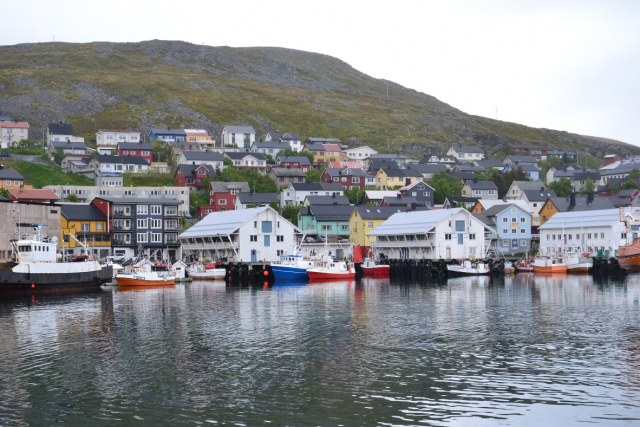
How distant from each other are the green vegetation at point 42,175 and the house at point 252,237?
155ft

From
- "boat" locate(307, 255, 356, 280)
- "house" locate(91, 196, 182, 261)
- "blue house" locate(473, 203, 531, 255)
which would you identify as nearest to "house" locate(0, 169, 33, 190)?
"house" locate(91, 196, 182, 261)

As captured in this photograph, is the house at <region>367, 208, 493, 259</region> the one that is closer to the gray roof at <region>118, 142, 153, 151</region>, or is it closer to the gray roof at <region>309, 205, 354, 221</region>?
the gray roof at <region>309, 205, 354, 221</region>

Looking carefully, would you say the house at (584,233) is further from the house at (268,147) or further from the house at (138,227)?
the house at (268,147)

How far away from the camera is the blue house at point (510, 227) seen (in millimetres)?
128875

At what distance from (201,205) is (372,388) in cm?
11651

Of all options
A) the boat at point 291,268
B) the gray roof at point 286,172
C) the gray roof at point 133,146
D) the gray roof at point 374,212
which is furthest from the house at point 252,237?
the gray roof at point 133,146

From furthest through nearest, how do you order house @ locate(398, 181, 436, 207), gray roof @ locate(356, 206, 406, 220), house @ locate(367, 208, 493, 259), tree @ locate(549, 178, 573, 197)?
1. tree @ locate(549, 178, 573, 197)
2. house @ locate(398, 181, 436, 207)
3. gray roof @ locate(356, 206, 406, 220)
4. house @ locate(367, 208, 493, 259)

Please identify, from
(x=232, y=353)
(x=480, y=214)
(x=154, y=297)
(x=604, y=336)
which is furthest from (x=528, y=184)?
(x=232, y=353)

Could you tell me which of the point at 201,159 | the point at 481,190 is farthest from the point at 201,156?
the point at 481,190

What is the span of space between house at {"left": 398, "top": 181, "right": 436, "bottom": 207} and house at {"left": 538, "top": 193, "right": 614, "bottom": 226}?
83.5 ft

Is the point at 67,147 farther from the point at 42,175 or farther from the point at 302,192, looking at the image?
the point at 302,192

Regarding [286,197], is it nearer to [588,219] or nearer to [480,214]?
[480,214]

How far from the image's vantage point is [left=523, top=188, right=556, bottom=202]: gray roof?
153125 millimetres

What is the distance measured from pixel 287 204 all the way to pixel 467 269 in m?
49.8
